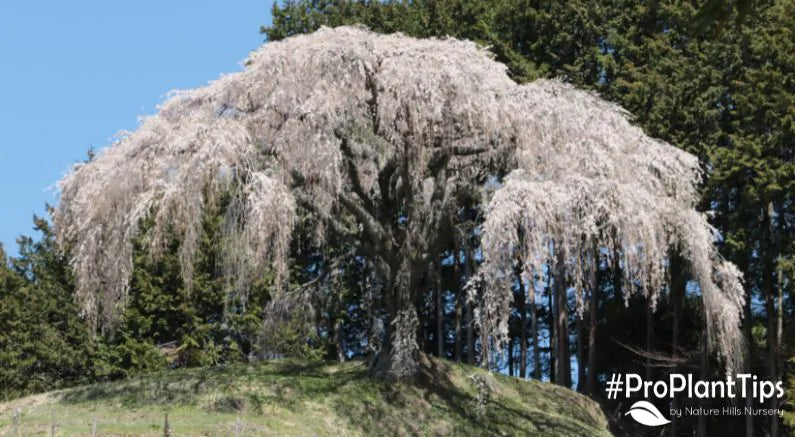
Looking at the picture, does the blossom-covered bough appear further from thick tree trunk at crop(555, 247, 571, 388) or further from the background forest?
thick tree trunk at crop(555, 247, 571, 388)

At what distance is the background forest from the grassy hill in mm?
1779

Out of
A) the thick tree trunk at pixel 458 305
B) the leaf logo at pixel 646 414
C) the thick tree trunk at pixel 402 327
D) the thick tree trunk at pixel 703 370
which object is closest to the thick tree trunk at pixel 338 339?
the thick tree trunk at pixel 458 305

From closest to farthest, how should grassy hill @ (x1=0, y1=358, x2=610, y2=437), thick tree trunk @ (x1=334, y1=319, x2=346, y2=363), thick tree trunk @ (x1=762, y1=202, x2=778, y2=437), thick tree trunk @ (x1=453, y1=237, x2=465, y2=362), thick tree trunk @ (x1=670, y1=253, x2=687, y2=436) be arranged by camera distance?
1. grassy hill @ (x1=0, y1=358, x2=610, y2=437)
2. thick tree trunk @ (x1=762, y1=202, x2=778, y2=437)
3. thick tree trunk @ (x1=670, y1=253, x2=687, y2=436)
4. thick tree trunk @ (x1=334, y1=319, x2=346, y2=363)
5. thick tree trunk @ (x1=453, y1=237, x2=465, y2=362)

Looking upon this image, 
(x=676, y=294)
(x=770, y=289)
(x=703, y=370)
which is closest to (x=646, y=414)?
(x=703, y=370)

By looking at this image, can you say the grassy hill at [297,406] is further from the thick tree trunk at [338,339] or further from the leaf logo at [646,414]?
the thick tree trunk at [338,339]

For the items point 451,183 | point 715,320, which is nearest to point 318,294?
point 451,183

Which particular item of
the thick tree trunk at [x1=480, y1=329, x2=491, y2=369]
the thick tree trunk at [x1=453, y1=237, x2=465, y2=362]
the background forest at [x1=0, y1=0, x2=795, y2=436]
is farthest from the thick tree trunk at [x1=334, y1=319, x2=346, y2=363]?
the thick tree trunk at [x1=480, y1=329, x2=491, y2=369]

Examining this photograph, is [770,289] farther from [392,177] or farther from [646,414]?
[392,177]

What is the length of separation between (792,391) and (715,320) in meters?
2.21

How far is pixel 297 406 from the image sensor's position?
1372 centimetres

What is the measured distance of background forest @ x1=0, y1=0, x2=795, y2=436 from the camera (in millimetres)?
19156

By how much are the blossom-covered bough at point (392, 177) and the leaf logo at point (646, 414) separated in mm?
6452

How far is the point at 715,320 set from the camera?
51.8 feet

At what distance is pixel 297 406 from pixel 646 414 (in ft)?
38.1
